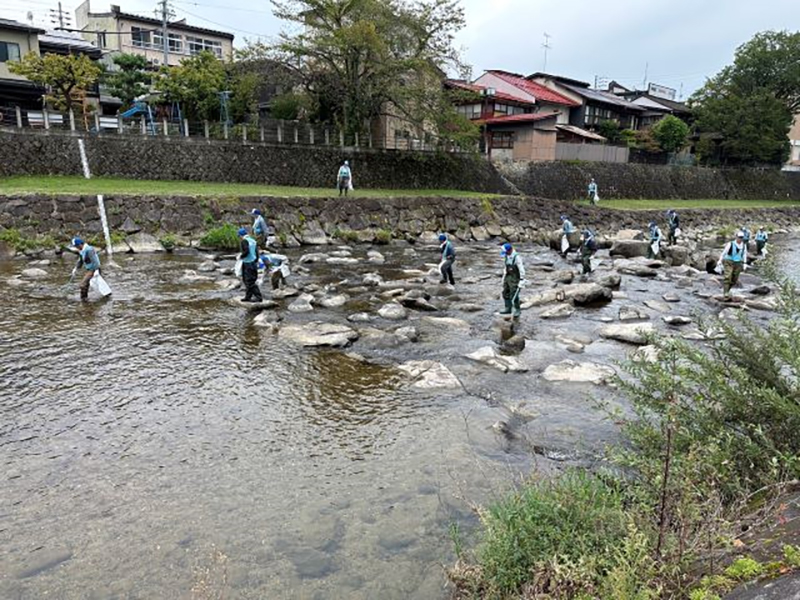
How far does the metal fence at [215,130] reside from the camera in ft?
90.0

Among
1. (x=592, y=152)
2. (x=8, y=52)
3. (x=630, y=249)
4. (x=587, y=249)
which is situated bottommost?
(x=630, y=249)

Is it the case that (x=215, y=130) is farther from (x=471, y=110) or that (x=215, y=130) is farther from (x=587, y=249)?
A: (x=471, y=110)

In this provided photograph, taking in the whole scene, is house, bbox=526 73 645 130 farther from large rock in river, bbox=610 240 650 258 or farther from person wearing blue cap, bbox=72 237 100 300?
person wearing blue cap, bbox=72 237 100 300

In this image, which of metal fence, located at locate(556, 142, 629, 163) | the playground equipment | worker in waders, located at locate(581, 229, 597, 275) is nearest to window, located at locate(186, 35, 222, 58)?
the playground equipment

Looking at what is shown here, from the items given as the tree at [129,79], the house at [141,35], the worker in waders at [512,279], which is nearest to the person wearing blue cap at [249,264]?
the worker in waders at [512,279]

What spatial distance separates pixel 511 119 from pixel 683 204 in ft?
57.9

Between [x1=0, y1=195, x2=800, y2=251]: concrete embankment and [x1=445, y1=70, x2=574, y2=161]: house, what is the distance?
7.74 metres

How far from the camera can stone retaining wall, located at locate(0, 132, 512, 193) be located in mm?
27031

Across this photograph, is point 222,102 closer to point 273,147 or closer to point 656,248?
point 273,147

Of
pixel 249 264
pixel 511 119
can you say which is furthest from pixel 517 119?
pixel 249 264

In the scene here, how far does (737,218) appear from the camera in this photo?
47406 mm

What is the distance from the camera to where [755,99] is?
53375 mm

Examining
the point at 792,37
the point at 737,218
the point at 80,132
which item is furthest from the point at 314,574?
the point at 792,37

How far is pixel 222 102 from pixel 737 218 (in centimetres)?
4261
